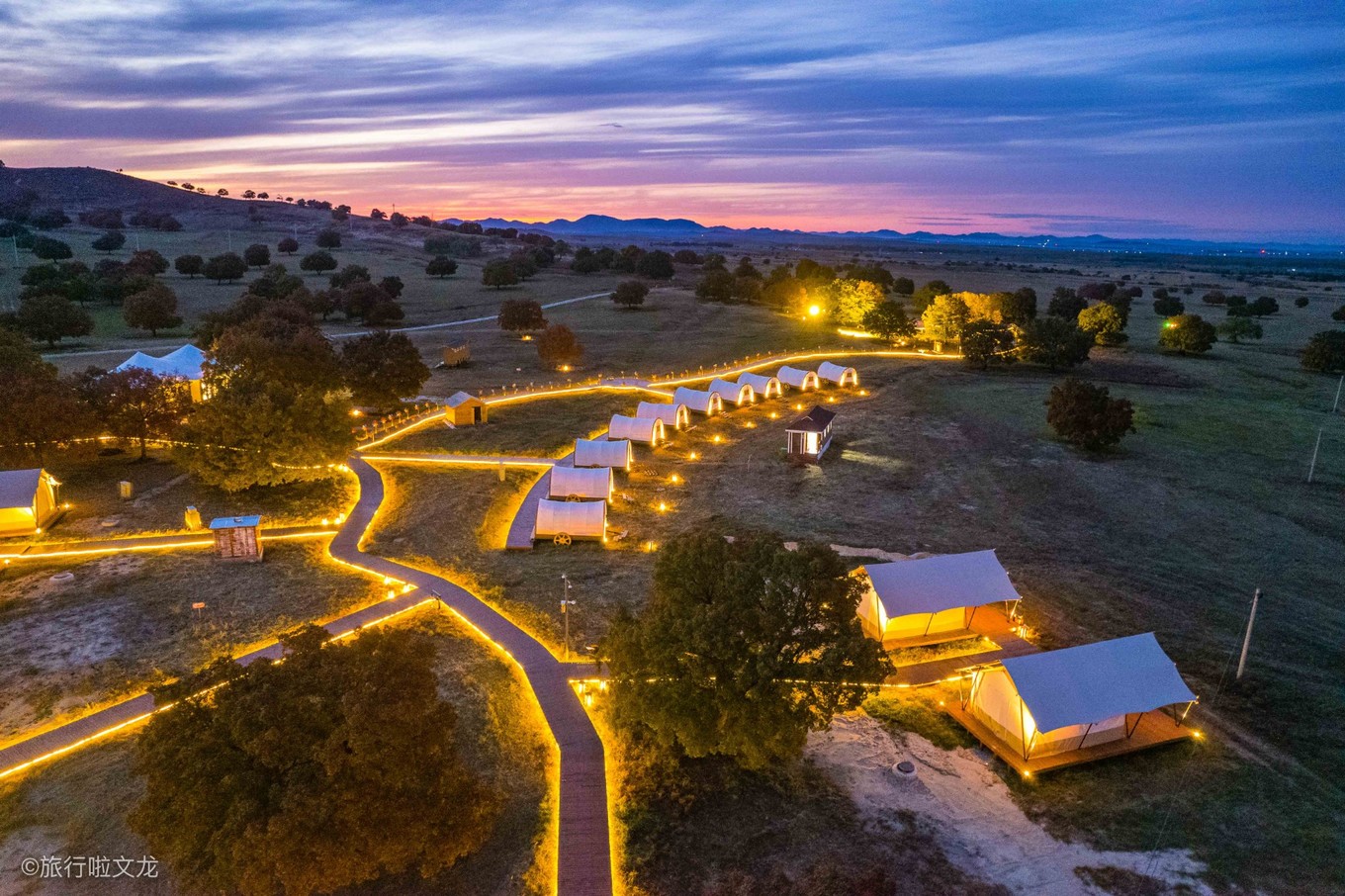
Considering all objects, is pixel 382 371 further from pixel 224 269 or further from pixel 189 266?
pixel 189 266

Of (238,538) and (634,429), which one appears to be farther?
(634,429)

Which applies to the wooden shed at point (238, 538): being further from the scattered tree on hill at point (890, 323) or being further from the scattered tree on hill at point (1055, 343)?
the scattered tree on hill at point (890, 323)

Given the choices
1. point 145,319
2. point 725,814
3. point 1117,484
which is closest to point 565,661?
point 725,814

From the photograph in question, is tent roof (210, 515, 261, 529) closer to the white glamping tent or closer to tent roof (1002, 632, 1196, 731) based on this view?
the white glamping tent

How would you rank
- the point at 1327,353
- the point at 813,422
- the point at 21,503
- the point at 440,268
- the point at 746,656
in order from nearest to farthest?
the point at 746,656 → the point at 21,503 → the point at 813,422 → the point at 1327,353 → the point at 440,268

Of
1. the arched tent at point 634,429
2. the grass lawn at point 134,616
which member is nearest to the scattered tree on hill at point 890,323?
the arched tent at point 634,429

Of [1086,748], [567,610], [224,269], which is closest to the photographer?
[1086,748]

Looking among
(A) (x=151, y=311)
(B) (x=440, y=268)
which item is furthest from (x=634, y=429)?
(B) (x=440, y=268)
